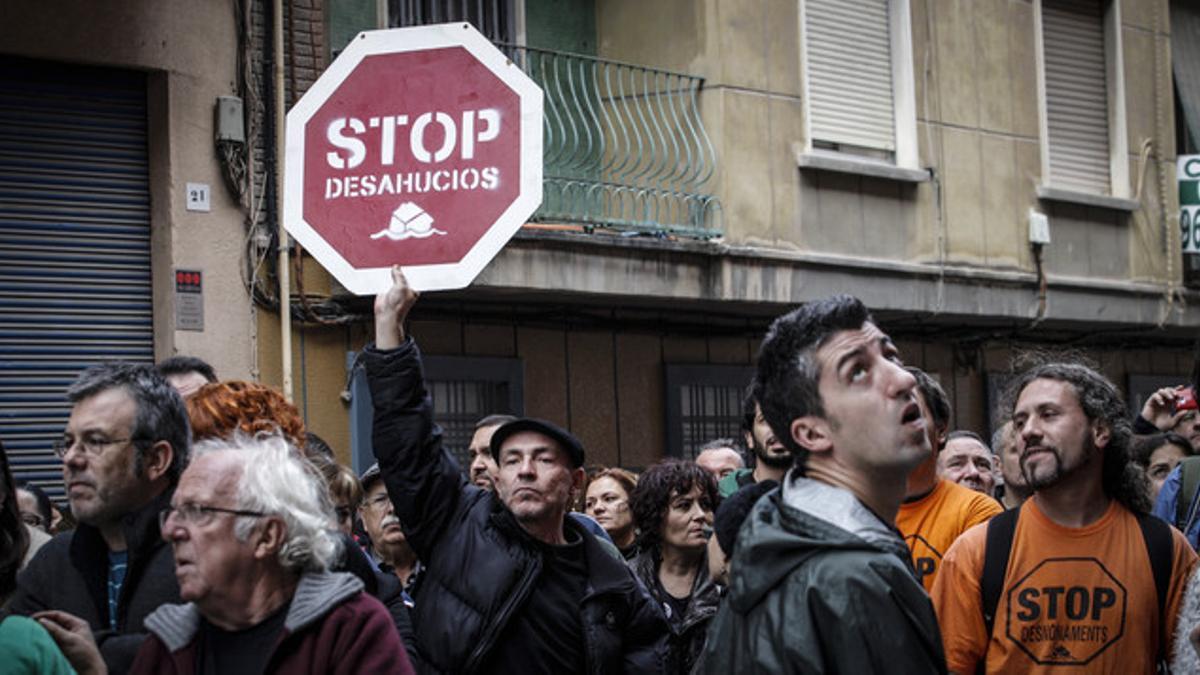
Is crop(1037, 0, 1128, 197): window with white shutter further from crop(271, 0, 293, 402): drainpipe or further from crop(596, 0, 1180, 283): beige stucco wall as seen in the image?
crop(271, 0, 293, 402): drainpipe

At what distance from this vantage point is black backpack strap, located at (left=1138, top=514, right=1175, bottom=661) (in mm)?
5746

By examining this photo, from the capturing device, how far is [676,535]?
7.81 m

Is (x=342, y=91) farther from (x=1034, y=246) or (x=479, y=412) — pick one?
(x=1034, y=246)

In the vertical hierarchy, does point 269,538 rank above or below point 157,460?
below

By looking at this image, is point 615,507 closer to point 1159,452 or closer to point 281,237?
point 1159,452

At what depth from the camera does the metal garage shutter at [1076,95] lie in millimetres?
18062

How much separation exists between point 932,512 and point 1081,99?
41.8 ft

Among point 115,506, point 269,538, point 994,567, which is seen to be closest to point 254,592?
point 269,538

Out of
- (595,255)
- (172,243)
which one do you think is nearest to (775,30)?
(595,255)

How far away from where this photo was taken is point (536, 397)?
557 inches

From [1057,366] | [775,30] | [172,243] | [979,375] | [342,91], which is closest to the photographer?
[342,91]

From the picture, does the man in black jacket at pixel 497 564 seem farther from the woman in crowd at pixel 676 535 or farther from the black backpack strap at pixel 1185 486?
the black backpack strap at pixel 1185 486

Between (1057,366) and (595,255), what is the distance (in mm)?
7638

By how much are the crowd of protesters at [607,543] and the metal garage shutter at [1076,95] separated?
1055cm
